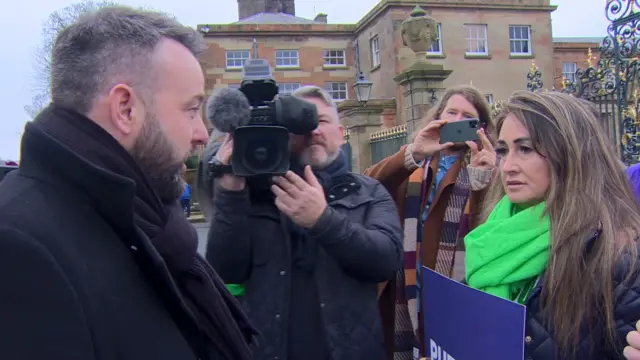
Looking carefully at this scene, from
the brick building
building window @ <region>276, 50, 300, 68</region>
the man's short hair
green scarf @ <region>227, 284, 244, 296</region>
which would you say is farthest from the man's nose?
building window @ <region>276, 50, 300, 68</region>

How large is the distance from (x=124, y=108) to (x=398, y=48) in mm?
21466

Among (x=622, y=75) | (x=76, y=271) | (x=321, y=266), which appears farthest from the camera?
(x=622, y=75)

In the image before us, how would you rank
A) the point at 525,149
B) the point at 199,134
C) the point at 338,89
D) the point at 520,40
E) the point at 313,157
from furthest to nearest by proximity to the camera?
the point at 338,89 → the point at 520,40 → the point at 313,157 → the point at 525,149 → the point at 199,134

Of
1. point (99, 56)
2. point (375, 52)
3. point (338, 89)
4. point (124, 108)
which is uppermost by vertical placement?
point (375, 52)

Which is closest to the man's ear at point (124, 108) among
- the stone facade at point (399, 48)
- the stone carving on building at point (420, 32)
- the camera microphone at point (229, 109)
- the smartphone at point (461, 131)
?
the camera microphone at point (229, 109)

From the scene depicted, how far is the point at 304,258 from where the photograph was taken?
2.20m

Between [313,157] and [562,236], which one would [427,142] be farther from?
[562,236]

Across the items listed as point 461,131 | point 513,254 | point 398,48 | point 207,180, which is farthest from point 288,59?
point 513,254

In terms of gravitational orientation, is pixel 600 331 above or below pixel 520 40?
below

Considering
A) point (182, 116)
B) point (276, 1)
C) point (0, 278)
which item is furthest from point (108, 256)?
point (276, 1)

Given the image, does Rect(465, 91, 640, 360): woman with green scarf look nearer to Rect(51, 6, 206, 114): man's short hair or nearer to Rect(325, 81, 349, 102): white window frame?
Rect(51, 6, 206, 114): man's short hair

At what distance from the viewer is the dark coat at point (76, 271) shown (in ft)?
3.30

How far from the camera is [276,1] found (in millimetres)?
34000

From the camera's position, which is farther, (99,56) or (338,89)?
(338,89)
